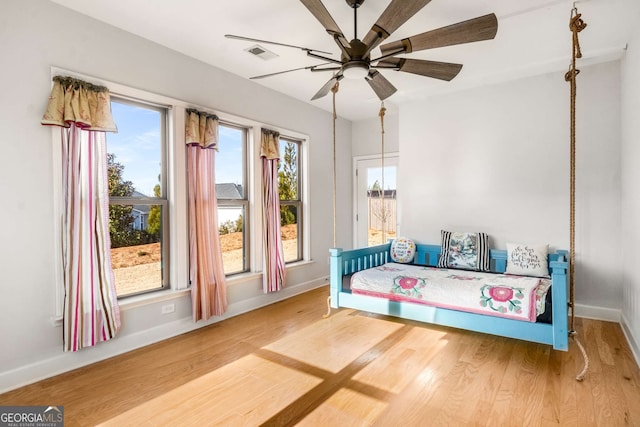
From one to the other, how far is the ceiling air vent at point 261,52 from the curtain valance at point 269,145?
36.7 inches

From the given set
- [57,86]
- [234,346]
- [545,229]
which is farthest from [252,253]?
[545,229]

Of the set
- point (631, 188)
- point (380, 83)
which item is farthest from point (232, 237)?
point (631, 188)

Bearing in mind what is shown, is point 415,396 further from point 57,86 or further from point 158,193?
point 57,86

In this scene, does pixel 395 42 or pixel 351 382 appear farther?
pixel 351 382

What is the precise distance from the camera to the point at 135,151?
3043 mm

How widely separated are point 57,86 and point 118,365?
214 cm

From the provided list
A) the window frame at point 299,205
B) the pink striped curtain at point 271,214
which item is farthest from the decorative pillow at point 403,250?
the pink striped curtain at point 271,214

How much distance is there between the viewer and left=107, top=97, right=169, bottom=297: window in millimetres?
2912

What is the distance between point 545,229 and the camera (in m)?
3.76

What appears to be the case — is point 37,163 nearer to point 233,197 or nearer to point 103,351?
point 103,351

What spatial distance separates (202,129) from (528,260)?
11.7ft

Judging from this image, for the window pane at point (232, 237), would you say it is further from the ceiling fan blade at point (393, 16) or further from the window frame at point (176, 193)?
the ceiling fan blade at point (393, 16)

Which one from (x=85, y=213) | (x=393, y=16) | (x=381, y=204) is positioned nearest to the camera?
(x=393, y=16)

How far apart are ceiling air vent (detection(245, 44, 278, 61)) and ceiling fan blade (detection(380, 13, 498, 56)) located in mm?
1389
